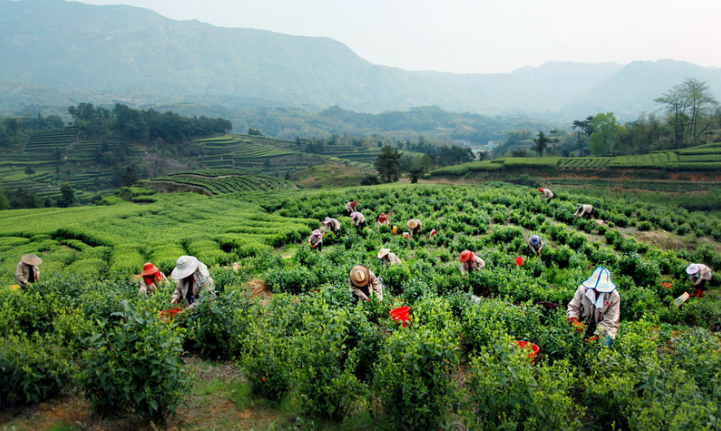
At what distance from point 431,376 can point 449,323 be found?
968 mm

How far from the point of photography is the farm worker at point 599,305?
306 inches

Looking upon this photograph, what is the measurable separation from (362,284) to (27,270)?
34.6ft

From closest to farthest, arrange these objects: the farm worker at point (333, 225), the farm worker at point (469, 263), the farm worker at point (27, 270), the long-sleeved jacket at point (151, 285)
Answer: the long-sleeved jacket at point (151, 285), the farm worker at point (27, 270), the farm worker at point (469, 263), the farm worker at point (333, 225)

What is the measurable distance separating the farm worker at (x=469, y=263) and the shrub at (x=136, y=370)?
8.82 metres

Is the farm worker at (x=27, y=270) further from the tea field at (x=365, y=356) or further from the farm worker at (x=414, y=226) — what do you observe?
the farm worker at (x=414, y=226)

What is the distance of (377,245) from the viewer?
18.0 metres

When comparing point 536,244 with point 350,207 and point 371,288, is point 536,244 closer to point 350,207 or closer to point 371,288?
point 371,288

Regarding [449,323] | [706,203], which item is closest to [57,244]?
[449,323]

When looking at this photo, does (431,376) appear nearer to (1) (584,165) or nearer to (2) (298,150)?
(1) (584,165)

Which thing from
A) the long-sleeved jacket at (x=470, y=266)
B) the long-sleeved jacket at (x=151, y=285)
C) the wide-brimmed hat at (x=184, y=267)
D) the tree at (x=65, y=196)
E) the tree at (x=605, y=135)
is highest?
the tree at (x=605, y=135)

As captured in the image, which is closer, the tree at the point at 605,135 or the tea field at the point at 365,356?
the tea field at the point at 365,356

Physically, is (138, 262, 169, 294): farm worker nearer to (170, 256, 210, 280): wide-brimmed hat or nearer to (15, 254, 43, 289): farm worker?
(170, 256, 210, 280): wide-brimmed hat

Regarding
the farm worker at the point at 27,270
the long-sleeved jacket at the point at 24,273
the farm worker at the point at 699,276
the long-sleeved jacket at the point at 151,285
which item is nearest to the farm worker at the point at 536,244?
the farm worker at the point at 699,276

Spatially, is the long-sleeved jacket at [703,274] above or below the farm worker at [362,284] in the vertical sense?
below
